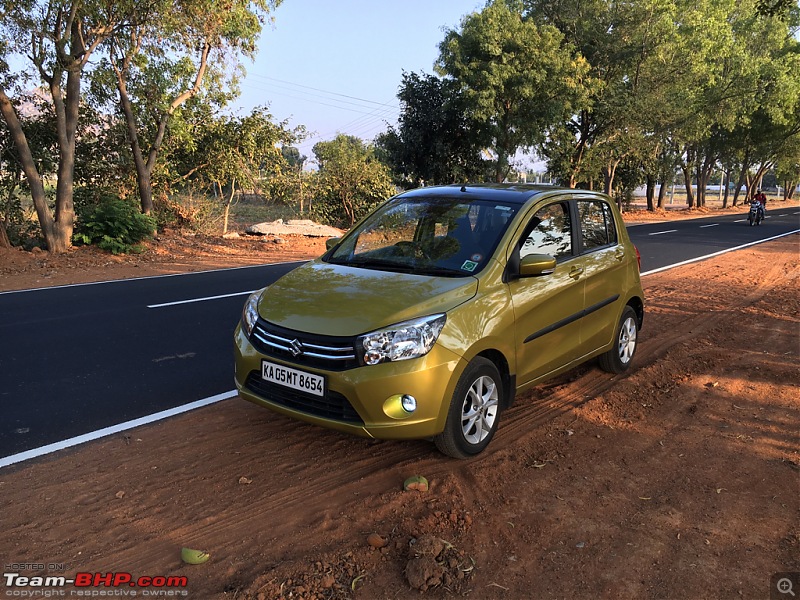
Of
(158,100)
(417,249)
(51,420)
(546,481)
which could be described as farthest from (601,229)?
(158,100)

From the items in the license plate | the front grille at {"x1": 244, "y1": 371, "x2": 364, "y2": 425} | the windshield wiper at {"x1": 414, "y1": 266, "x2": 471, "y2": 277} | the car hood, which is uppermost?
the windshield wiper at {"x1": 414, "y1": 266, "x2": 471, "y2": 277}

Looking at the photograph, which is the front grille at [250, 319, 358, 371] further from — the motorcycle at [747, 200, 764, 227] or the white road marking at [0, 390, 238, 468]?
the motorcycle at [747, 200, 764, 227]

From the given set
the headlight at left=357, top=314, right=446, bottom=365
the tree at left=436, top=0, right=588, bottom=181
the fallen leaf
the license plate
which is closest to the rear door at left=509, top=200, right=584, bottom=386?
the headlight at left=357, top=314, right=446, bottom=365

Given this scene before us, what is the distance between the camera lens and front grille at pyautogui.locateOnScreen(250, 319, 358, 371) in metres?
3.39

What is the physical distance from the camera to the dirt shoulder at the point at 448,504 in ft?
9.04

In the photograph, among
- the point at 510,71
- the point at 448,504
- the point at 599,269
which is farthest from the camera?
the point at 510,71

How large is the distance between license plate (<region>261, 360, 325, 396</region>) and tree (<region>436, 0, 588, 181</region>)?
20.0m

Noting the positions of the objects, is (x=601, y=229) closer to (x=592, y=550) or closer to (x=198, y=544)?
(x=592, y=550)

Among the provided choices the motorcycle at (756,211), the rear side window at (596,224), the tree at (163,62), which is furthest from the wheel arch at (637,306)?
the motorcycle at (756,211)

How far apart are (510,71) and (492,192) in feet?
62.8

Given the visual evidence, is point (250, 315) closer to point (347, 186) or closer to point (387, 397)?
point (387, 397)

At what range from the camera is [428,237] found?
4.53 meters

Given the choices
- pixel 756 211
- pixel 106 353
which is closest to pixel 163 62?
pixel 106 353

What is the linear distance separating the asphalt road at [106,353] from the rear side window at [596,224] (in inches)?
135
